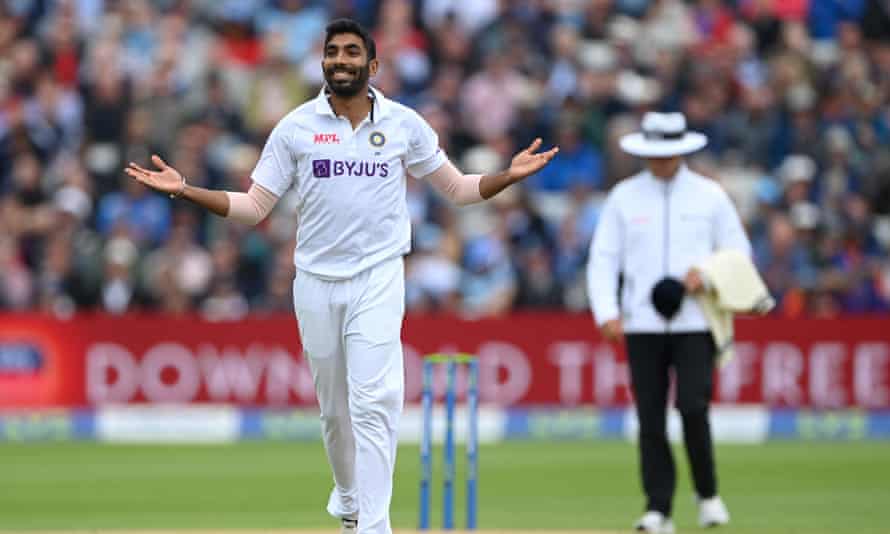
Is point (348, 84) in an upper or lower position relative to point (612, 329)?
upper

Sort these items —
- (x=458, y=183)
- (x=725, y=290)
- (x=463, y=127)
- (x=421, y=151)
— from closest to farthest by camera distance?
1. (x=421, y=151)
2. (x=458, y=183)
3. (x=725, y=290)
4. (x=463, y=127)

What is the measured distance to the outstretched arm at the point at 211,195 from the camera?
297 inches


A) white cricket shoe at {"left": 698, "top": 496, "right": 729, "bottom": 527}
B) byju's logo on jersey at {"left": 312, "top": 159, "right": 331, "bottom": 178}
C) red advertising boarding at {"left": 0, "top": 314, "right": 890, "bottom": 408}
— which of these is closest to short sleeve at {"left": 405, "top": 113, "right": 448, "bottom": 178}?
byju's logo on jersey at {"left": 312, "top": 159, "right": 331, "bottom": 178}

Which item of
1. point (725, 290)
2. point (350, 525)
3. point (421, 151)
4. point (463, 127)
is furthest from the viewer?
point (463, 127)

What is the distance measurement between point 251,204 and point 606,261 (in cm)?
254

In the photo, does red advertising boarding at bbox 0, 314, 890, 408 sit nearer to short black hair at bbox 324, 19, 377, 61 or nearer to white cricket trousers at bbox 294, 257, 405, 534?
white cricket trousers at bbox 294, 257, 405, 534

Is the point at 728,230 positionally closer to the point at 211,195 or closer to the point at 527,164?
the point at 527,164

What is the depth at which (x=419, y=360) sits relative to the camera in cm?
1648

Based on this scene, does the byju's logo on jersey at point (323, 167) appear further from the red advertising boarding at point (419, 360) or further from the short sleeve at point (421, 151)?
the red advertising boarding at point (419, 360)

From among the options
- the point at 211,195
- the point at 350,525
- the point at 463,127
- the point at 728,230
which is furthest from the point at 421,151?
the point at 463,127

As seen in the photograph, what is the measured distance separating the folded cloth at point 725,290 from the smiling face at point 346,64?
2.64 m

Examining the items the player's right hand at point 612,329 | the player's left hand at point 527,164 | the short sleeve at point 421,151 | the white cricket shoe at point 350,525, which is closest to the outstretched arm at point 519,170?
the player's left hand at point 527,164

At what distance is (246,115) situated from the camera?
59.3ft

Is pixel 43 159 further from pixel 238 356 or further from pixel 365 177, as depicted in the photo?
pixel 365 177
